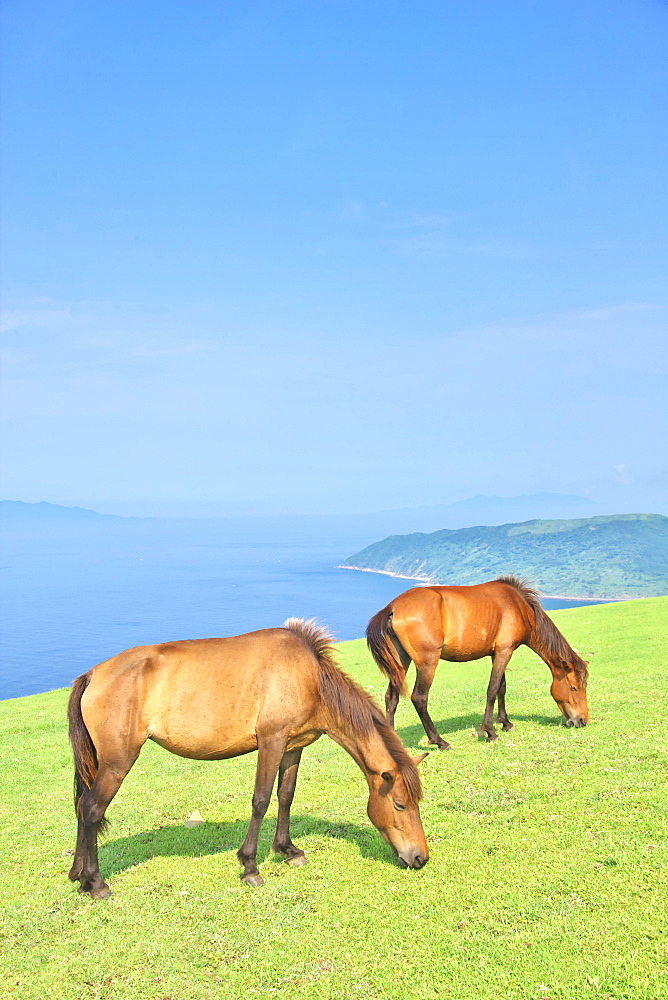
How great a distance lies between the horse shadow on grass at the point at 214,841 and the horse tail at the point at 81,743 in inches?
35.0

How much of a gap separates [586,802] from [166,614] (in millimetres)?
158936

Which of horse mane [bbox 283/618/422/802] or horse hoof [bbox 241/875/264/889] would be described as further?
horse mane [bbox 283/618/422/802]

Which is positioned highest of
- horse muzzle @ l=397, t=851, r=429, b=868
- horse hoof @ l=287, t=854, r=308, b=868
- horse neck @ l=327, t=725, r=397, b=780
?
horse neck @ l=327, t=725, r=397, b=780

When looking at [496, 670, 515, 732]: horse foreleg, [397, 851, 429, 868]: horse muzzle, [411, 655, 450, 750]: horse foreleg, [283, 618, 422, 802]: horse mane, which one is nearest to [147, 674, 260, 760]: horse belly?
[283, 618, 422, 802]: horse mane

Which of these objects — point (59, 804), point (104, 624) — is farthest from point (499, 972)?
point (104, 624)

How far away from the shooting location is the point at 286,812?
21.6 feet

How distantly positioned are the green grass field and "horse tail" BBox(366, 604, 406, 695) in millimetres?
1288

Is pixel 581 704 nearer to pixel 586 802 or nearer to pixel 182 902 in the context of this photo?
pixel 586 802

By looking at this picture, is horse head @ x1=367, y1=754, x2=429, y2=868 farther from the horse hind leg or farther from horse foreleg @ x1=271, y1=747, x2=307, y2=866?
the horse hind leg

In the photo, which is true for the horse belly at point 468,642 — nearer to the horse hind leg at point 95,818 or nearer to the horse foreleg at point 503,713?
the horse foreleg at point 503,713

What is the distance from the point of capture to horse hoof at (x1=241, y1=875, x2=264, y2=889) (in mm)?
5984

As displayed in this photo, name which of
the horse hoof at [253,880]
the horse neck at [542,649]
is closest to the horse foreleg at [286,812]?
the horse hoof at [253,880]

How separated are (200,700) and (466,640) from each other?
4.90 m

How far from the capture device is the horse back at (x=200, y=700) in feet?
20.2
